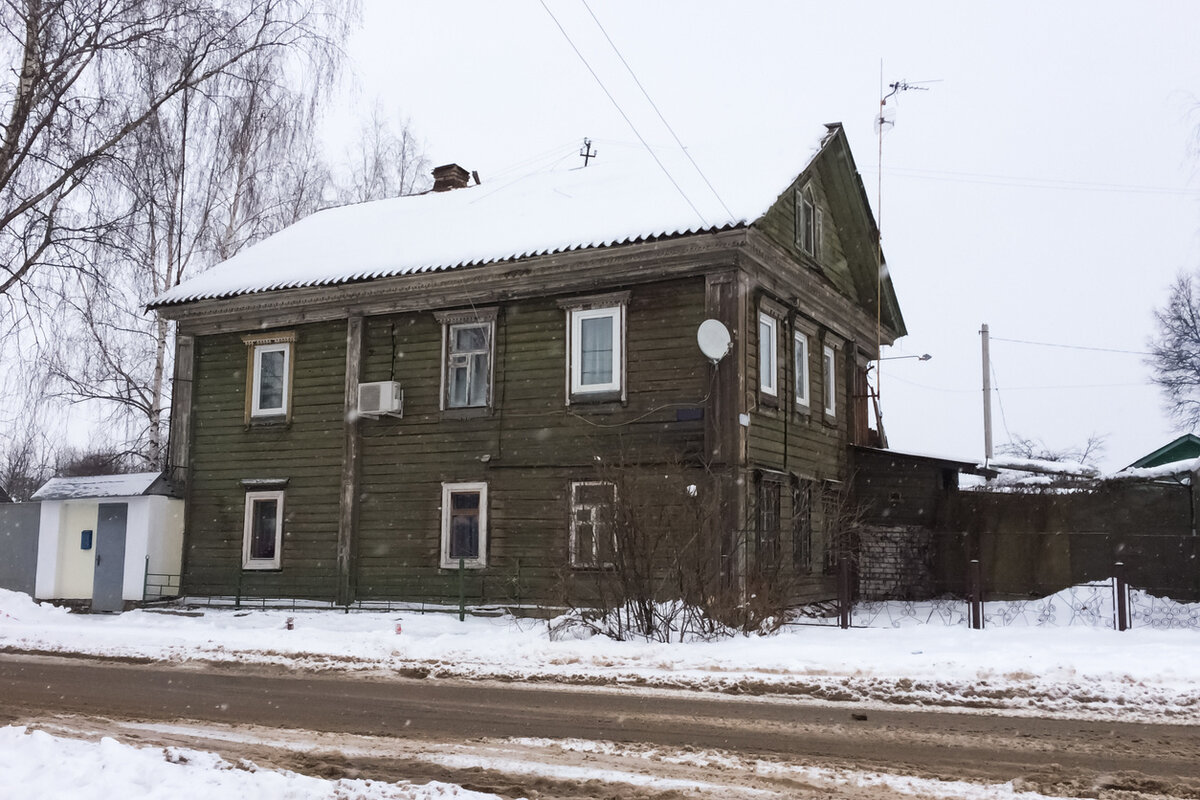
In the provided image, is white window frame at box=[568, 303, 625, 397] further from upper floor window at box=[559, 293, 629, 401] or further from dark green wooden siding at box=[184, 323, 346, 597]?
dark green wooden siding at box=[184, 323, 346, 597]

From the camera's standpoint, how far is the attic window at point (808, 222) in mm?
19984

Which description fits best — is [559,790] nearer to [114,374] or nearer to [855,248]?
[855,248]

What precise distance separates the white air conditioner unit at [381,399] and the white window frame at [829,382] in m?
8.31

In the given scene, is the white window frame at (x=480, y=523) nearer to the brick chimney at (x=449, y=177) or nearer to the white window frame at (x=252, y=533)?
the white window frame at (x=252, y=533)

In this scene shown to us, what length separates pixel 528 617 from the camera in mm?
17906

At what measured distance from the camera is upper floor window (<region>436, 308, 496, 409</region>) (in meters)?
19.3

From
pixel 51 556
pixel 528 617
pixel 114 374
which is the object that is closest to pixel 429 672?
pixel 528 617

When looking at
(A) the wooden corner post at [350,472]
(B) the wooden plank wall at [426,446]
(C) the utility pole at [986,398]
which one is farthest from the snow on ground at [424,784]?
(C) the utility pole at [986,398]

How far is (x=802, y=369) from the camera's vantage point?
20469 mm

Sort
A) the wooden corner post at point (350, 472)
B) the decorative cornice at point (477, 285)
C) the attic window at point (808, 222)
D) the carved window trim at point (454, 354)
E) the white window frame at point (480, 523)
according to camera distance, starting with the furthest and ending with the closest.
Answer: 1. the attic window at point (808, 222)
2. the wooden corner post at point (350, 472)
3. the carved window trim at point (454, 354)
4. the white window frame at point (480, 523)
5. the decorative cornice at point (477, 285)

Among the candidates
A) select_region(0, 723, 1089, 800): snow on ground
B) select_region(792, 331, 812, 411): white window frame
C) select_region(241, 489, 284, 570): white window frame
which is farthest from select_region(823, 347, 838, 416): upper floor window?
select_region(0, 723, 1089, 800): snow on ground

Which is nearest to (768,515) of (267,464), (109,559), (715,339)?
(715,339)

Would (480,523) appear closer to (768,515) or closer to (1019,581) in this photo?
(768,515)

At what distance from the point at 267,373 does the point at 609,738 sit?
15765 millimetres
